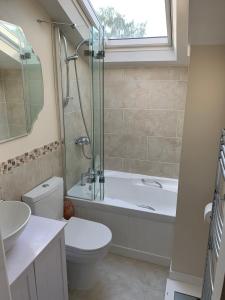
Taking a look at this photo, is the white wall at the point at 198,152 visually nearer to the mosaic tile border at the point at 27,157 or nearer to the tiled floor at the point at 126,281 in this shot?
the tiled floor at the point at 126,281

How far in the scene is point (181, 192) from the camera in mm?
1804

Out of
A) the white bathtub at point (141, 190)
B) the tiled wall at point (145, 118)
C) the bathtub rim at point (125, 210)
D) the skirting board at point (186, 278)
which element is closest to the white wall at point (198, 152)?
the skirting board at point (186, 278)

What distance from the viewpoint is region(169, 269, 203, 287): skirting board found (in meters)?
1.95

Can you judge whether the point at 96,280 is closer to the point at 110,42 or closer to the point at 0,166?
the point at 0,166

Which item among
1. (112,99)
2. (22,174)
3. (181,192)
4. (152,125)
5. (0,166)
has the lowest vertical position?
(181,192)

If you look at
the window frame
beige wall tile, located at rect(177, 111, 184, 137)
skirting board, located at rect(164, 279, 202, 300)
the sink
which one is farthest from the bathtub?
the window frame

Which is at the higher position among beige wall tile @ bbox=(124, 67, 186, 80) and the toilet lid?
beige wall tile @ bbox=(124, 67, 186, 80)

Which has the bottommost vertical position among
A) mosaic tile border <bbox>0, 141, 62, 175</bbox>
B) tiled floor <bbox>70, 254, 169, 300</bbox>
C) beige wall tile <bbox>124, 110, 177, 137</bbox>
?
tiled floor <bbox>70, 254, 169, 300</bbox>

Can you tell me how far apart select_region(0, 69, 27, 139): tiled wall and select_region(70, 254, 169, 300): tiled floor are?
141 centimetres

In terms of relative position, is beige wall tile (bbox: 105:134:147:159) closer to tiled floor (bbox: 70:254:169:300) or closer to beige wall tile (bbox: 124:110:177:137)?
beige wall tile (bbox: 124:110:177:137)

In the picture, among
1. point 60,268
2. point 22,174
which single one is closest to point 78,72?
point 22,174

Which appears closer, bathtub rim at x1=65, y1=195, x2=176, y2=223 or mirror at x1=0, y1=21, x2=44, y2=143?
mirror at x1=0, y1=21, x2=44, y2=143

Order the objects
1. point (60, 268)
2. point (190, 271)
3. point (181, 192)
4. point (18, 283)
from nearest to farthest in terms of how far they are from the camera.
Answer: point (18, 283), point (60, 268), point (181, 192), point (190, 271)

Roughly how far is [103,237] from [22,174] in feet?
2.67
